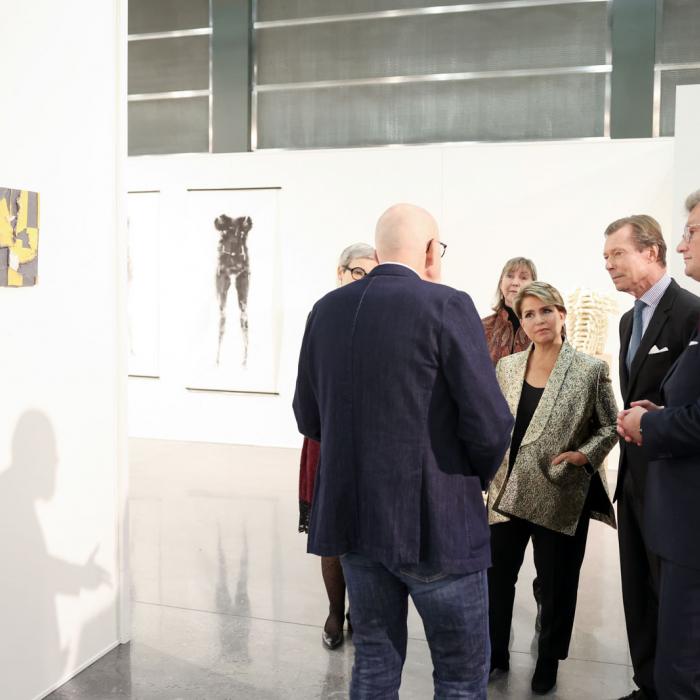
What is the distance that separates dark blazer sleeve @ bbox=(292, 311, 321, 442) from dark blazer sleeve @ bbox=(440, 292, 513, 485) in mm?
477

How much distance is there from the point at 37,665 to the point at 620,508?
2.35 meters

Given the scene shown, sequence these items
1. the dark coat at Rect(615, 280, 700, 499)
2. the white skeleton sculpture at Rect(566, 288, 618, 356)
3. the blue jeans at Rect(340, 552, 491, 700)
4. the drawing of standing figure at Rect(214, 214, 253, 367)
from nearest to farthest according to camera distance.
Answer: the blue jeans at Rect(340, 552, 491, 700), the dark coat at Rect(615, 280, 700, 499), the white skeleton sculpture at Rect(566, 288, 618, 356), the drawing of standing figure at Rect(214, 214, 253, 367)

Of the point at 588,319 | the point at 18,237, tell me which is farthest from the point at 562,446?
the point at 588,319

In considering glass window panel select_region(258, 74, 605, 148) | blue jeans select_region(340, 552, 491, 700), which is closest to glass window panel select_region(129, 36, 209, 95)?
glass window panel select_region(258, 74, 605, 148)

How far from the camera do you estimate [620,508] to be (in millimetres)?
3320

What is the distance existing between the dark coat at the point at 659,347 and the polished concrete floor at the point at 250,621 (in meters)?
1.08

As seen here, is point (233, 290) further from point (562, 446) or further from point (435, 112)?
point (562, 446)

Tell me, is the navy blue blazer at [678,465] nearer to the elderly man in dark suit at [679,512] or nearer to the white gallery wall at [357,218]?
the elderly man in dark suit at [679,512]

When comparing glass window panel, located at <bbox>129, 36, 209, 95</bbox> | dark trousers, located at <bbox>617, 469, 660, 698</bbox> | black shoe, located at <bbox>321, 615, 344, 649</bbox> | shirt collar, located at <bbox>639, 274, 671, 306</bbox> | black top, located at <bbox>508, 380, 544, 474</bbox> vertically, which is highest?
glass window panel, located at <bbox>129, 36, 209, 95</bbox>

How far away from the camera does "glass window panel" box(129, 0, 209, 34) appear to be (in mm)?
9977

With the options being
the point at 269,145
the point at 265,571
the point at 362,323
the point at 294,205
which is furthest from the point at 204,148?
the point at 362,323

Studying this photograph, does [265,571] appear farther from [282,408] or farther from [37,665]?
[282,408]

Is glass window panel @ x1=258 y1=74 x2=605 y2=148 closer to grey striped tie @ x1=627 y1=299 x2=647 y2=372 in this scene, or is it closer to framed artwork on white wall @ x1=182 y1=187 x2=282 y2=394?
framed artwork on white wall @ x1=182 y1=187 x2=282 y2=394

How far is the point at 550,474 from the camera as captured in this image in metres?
3.34
